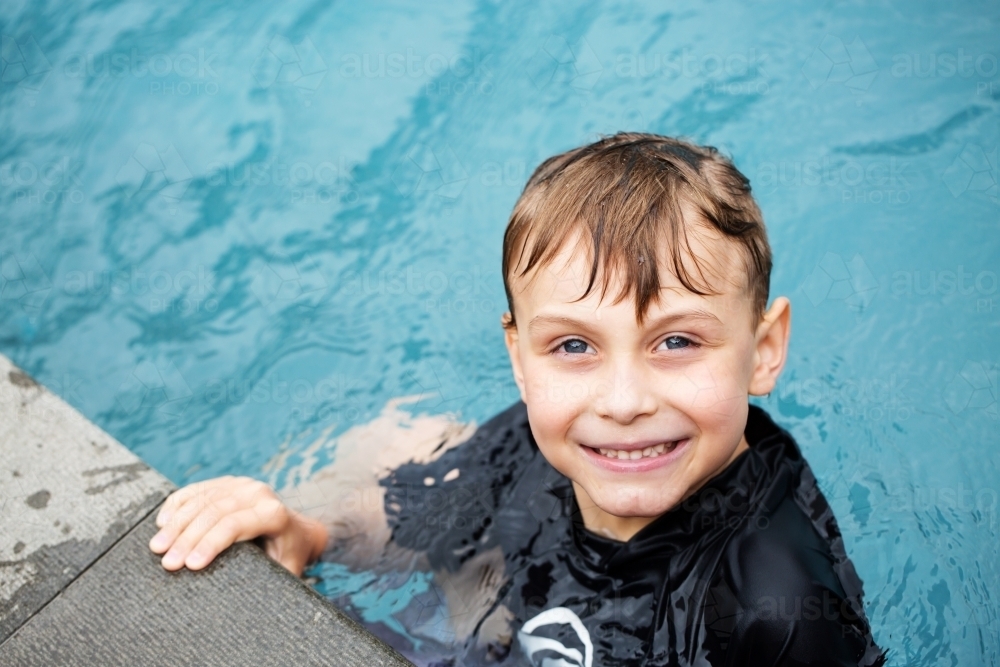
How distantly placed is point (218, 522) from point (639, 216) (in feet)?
3.51

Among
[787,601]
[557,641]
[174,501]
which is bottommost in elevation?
[557,641]

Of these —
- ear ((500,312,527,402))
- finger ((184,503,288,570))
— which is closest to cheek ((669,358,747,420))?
ear ((500,312,527,402))

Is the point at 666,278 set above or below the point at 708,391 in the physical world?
above

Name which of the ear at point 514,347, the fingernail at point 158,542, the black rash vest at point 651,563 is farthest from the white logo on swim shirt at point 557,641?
the fingernail at point 158,542

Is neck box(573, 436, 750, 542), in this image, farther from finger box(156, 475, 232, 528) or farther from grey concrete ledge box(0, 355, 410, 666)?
finger box(156, 475, 232, 528)

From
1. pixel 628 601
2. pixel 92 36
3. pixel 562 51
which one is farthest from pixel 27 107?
pixel 628 601

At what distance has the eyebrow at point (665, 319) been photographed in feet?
6.02

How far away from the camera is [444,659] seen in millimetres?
2504

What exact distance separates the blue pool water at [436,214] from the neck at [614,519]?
61 centimetres

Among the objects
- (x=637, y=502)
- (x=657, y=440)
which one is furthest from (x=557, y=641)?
(x=657, y=440)

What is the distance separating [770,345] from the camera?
6.94 ft

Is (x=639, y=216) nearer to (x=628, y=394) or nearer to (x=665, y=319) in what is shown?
(x=665, y=319)

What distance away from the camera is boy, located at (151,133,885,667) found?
72.7 inches

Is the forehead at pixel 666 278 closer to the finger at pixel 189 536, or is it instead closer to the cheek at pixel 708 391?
the cheek at pixel 708 391
